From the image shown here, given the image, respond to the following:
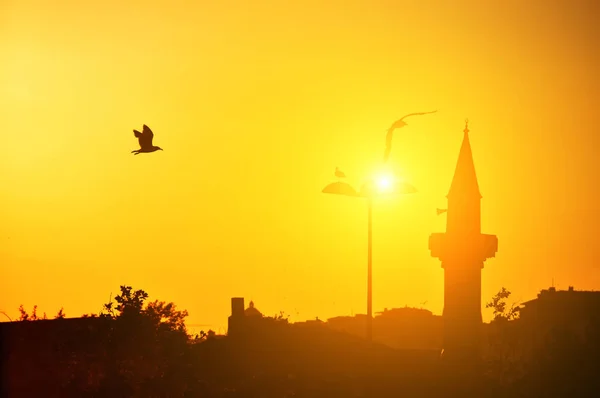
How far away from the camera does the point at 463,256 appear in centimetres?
6312

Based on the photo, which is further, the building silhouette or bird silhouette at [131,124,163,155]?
the building silhouette

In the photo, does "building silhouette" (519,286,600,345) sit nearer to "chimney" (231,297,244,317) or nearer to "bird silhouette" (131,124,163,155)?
"chimney" (231,297,244,317)

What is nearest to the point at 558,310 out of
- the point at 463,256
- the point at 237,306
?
the point at 463,256

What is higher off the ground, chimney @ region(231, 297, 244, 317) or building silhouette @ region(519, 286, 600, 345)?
building silhouette @ region(519, 286, 600, 345)

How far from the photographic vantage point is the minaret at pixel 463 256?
62500mm

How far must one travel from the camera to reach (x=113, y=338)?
38.0 m

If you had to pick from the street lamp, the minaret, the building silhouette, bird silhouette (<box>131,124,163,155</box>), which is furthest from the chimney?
the building silhouette

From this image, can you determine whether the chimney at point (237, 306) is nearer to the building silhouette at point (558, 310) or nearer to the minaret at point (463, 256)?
the minaret at point (463, 256)

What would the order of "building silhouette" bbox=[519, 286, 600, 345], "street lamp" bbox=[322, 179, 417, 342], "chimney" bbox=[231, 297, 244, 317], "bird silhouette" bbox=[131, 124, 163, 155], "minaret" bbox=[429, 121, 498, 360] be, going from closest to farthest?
"bird silhouette" bbox=[131, 124, 163, 155] < "street lamp" bbox=[322, 179, 417, 342] < "chimney" bbox=[231, 297, 244, 317] < "minaret" bbox=[429, 121, 498, 360] < "building silhouette" bbox=[519, 286, 600, 345]

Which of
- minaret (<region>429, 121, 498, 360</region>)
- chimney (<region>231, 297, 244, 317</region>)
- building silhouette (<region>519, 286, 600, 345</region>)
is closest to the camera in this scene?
chimney (<region>231, 297, 244, 317</region>)

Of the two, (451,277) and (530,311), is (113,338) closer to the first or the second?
(451,277)

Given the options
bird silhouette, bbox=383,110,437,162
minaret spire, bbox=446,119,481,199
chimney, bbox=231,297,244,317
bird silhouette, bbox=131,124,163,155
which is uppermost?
minaret spire, bbox=446,119,481,199

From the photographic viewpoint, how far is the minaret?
62.5 meters

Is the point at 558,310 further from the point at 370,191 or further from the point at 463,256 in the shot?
the point at 370,191
